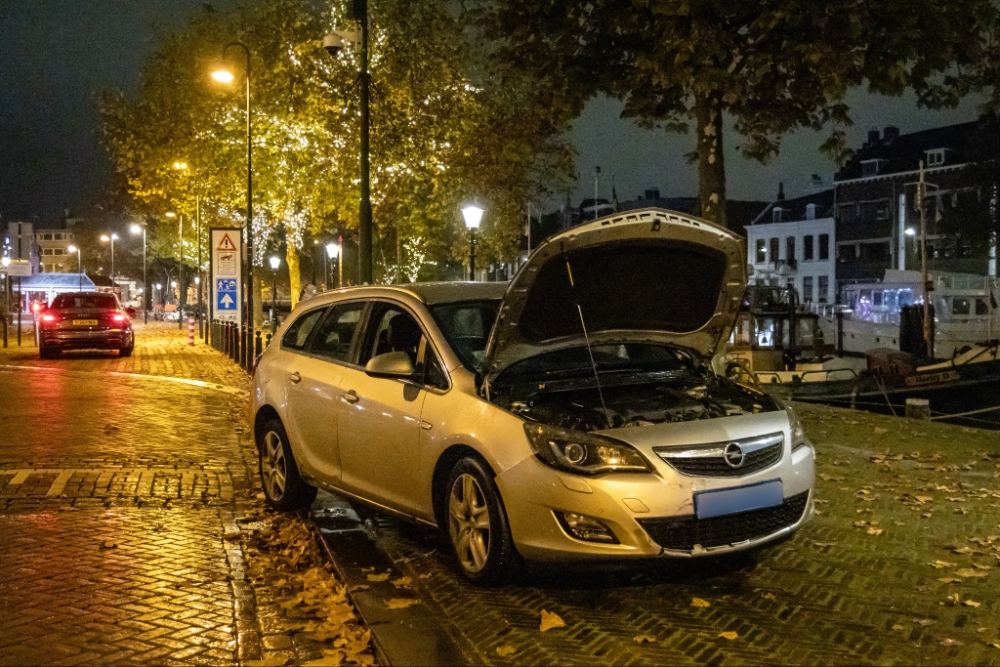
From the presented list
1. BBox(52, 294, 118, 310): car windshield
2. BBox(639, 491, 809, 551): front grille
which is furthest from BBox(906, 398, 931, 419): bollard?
BBox(52, 294, 118, 310): car windshield

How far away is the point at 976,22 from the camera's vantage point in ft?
37.6

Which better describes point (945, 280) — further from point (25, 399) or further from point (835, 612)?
point (835, 612)

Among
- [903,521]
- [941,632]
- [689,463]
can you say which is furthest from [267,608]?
[903,521]

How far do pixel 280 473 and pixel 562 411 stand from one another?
10.2 feet

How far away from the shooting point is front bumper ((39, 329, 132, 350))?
2377cm

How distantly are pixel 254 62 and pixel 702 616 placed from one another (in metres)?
31.5

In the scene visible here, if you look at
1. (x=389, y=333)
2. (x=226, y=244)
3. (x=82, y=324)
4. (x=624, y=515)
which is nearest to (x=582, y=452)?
(x=624, y=515)

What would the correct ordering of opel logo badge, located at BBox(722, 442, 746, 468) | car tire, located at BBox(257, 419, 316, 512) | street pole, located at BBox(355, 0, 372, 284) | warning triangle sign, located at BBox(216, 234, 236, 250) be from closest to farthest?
opel logo badge, located at BBox(722, 442, 746, 468) < car tire, located at BBox(257, 419, 316, 512) < street pole, located at BBox(355, 0, 372, 284) < warning triangle sign, located at BBox(216, 234, 236, 250)

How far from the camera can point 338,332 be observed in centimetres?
721

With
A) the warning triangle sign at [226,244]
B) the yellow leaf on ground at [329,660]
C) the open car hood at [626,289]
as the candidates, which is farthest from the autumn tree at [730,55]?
the warning triangle sign at [226,244]

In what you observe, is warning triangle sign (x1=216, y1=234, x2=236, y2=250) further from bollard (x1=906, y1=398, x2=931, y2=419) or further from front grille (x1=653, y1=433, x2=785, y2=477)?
front grille (x1=653, y1=433, x2=785, y2=477)

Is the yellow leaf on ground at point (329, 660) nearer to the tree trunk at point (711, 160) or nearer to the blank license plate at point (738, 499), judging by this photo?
the blank license plate at point (738, 499)

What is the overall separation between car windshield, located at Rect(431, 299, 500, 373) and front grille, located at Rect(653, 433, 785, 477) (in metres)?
1.37

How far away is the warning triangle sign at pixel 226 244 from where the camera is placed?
74.6 ft
